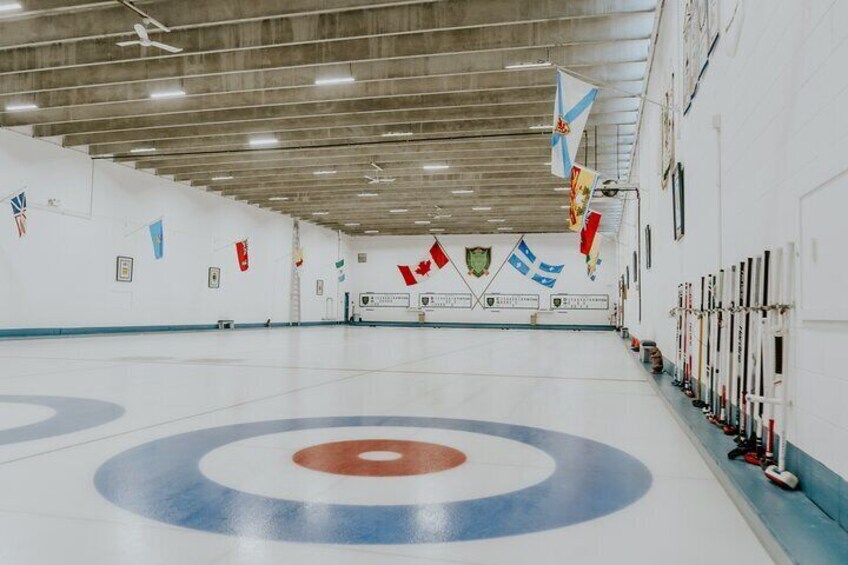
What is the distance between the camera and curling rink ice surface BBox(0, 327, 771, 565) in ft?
6.08

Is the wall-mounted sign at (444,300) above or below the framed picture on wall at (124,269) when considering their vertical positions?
below

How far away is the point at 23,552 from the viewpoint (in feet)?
5.75

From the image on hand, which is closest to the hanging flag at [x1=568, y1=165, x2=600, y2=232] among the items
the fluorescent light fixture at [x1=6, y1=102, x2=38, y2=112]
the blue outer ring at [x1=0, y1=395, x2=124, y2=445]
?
the blue outer ring at [x1=0, y1=395, x2=124, y2=445]

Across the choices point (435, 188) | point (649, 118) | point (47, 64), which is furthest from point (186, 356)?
point (435, 188)

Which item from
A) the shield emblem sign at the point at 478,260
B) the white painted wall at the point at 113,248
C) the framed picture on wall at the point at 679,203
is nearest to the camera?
the framed picture on wall at the point at 679,203

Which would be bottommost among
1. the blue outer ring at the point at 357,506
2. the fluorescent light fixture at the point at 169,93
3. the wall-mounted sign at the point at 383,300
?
the blue outer ring at the point at 357,506

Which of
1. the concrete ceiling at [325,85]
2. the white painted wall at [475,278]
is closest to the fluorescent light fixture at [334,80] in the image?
the concrete ceiling at [325,85]

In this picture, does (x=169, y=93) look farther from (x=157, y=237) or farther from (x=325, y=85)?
(x=157, y=237)

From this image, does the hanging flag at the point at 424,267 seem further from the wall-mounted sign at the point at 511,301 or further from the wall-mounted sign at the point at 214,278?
the wall-mounted sign at the point at 214,278

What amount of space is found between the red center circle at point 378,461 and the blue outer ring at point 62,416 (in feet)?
5.27

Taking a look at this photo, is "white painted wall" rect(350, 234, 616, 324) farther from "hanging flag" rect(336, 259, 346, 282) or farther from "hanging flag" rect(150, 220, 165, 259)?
"hanging flag" rect(150, 220, 165, 259)

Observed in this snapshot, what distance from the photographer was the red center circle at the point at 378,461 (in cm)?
279

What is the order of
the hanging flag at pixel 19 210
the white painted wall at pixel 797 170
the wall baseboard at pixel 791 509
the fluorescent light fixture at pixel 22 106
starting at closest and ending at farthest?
1. the wall baseboard at pixel 791 509
2. the white painted wall at pixel 797 170
3. the fluorescent light fixture at pixel 22 106
4. the hanging flag at pixel 19 210

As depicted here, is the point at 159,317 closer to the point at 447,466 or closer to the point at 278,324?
the point at 278,324
